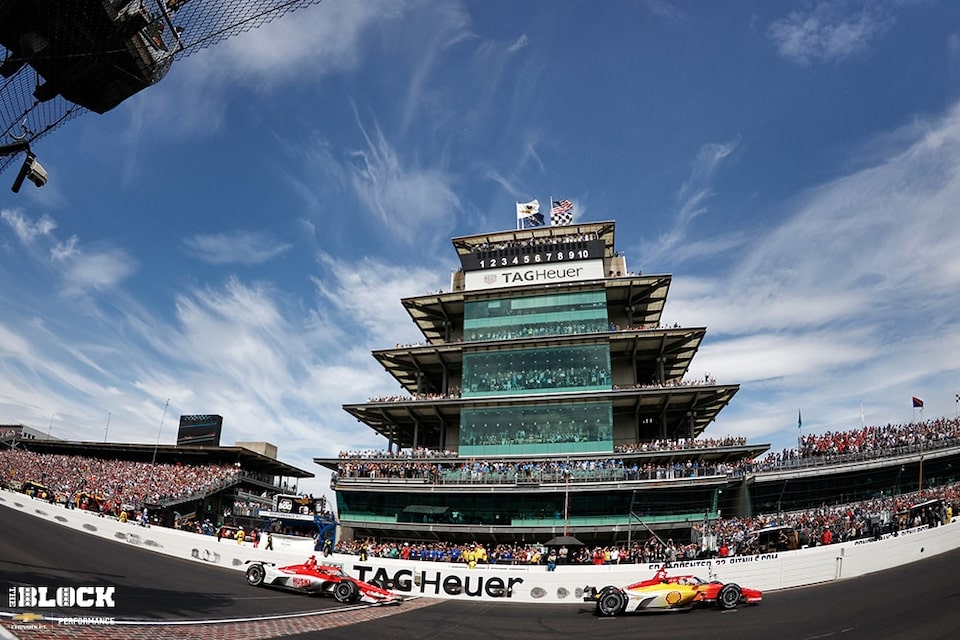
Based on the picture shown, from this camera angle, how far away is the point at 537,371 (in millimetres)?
49969

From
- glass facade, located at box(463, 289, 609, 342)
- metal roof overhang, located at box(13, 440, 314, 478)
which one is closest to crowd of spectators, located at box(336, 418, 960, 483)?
glass facade, located at box(463, 289, 609, 342)

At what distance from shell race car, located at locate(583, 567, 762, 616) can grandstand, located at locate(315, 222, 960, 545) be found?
17945mm

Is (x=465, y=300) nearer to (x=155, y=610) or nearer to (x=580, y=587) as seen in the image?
(x=580, y=587)

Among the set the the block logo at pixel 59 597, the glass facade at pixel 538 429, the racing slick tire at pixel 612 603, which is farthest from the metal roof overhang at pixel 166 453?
the racing slick tire at pixel 612 603

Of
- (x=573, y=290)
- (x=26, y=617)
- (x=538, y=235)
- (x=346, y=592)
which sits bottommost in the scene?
(x=346, y=592)

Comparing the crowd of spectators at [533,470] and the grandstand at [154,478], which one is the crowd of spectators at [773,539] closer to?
the crowd of spectators at [533,470]

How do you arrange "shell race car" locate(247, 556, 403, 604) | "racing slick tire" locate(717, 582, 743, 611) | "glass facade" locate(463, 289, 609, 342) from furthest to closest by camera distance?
"glass facade" locate(463, 289, 609, 342) < "shell race car" locate(247, 556, 403, 604) < "racing slick tire" locate(717, 582, 743, 611)

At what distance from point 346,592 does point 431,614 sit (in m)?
3.51

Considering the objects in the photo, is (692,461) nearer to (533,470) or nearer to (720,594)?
(533,470)

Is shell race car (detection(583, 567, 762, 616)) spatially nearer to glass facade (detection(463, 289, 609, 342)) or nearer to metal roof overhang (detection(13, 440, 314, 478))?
glass facade (detection(463, 289, 609, 342))

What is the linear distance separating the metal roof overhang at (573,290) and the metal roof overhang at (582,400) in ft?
30.0

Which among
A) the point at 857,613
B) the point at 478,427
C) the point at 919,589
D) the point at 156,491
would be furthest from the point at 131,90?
the point at 156,491

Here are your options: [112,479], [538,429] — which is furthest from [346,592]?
[112,479]

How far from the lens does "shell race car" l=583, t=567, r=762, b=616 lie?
18.3 m
